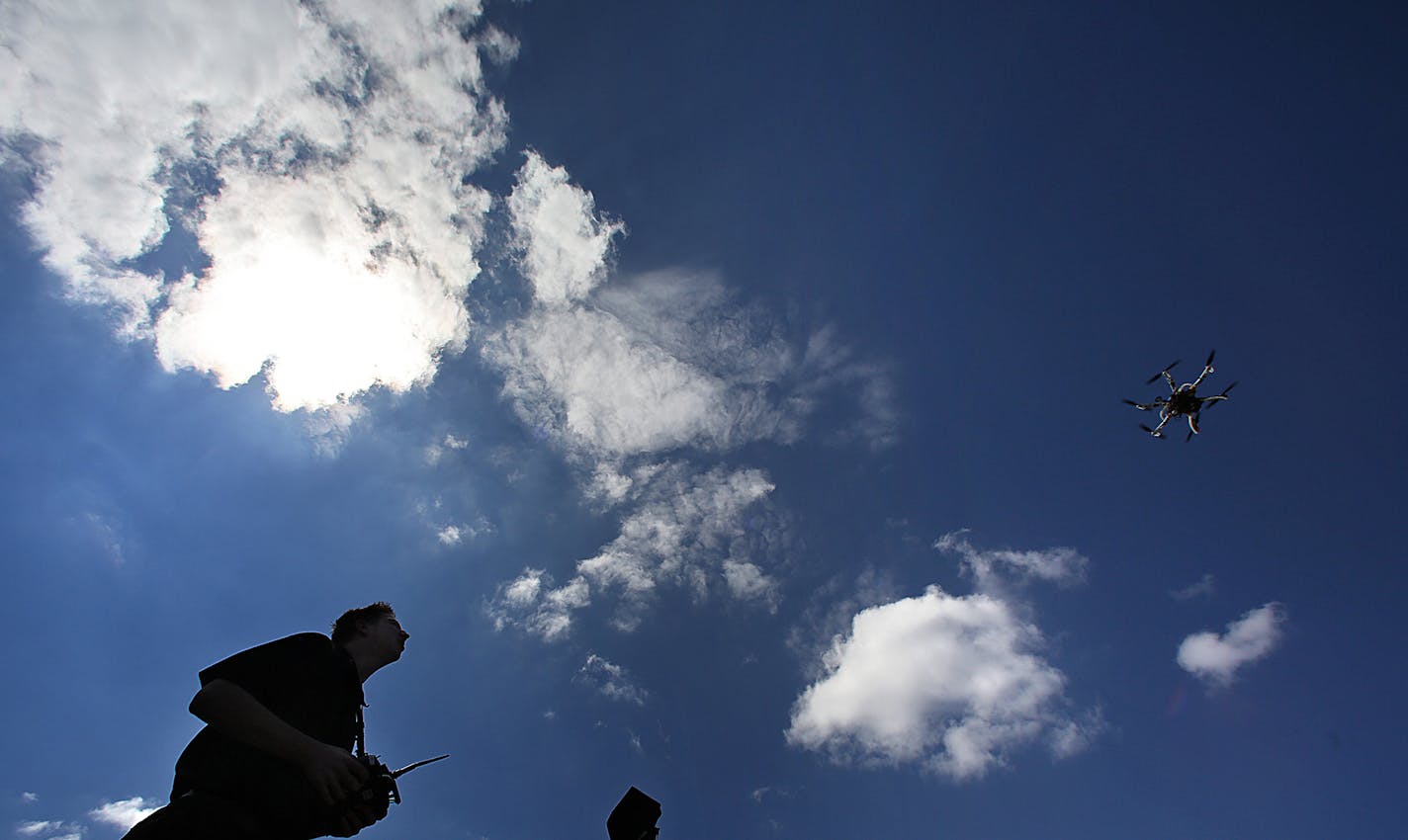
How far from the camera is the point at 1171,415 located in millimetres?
33969

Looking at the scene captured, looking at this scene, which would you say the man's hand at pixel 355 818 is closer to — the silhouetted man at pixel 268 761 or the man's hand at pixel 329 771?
the silhouetted man at pixel 268 761

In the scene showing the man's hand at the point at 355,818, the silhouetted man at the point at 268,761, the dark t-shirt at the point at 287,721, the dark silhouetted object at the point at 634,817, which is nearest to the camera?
the silhouetted man at the point at 268,761

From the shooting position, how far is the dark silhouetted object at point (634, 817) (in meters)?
5.46

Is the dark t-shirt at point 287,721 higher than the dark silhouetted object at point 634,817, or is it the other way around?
the dark t-shirt at point 287,721

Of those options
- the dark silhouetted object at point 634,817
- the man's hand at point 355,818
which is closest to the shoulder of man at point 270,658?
the man's hand at point 355,818

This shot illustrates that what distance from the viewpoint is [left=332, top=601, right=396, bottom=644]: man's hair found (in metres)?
4.55

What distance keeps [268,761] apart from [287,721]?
0.30 metres

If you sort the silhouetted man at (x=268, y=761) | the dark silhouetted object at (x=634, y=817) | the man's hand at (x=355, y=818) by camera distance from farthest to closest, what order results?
1. the dark silhouetted object at (x=634, y=817)
2. the man's hand at (x=355, y=818)
3. the silhouetted man at (x=268, y=761)

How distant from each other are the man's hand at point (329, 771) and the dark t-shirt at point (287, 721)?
147mm

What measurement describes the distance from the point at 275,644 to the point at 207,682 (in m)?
0.43

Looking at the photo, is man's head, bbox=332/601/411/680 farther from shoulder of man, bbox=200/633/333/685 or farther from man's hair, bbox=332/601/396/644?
shoulder of man, bbox=200/633/333/685

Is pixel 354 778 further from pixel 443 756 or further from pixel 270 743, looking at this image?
pixel 443 756

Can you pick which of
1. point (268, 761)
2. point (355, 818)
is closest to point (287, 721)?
point (268, 761)

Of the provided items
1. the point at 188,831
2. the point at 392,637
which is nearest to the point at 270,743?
the point at 188,831
